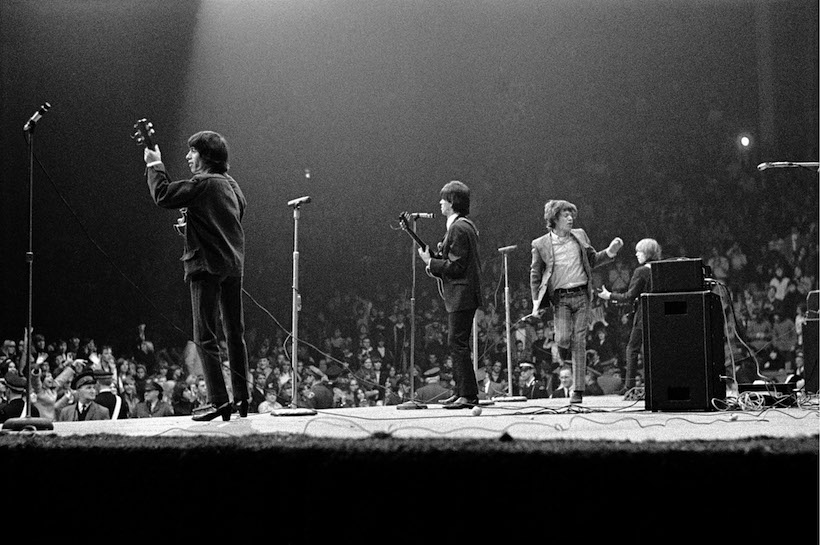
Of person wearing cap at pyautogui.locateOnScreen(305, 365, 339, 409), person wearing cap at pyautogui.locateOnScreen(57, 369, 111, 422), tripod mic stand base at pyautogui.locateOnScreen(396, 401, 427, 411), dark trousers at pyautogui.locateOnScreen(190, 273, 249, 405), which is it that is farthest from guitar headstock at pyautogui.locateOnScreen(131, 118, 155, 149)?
person wearing cap at pyautogui.locateOnScreen(305, 365, 339, 409)

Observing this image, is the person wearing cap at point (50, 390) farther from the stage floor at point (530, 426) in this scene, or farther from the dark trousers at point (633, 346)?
the dark trousers at point (633, 346)

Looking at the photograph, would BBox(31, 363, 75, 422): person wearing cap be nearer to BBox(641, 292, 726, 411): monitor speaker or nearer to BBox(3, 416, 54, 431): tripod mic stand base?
BBox(3, 416, 54, 431): tripod mic stand base

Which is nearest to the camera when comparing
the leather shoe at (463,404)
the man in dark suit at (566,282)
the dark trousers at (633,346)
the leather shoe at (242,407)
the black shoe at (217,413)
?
the black shoe at (217,413)

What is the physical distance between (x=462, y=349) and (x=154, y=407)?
13.6 ft

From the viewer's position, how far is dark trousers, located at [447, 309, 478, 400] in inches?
175

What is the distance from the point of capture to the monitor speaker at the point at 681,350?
13.8 ft

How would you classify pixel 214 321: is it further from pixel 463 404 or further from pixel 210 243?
pixel 463 404

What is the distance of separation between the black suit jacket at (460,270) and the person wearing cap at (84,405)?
2890 millimetres

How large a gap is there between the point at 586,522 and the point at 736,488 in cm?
35

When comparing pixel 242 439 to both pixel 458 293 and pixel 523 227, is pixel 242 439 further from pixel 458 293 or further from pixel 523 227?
pixel 523 227

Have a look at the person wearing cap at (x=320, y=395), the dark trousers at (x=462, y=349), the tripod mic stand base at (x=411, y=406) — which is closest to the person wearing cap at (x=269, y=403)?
the person wearing cap at (x=320, y=395)

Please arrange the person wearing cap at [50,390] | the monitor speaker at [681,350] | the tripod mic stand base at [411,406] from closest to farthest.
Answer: the monitor speaker at [681,350] < the tripod mic stand base at [411,406] < the person wearing cap at [50,390]

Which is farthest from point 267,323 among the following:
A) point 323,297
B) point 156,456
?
point 156,456

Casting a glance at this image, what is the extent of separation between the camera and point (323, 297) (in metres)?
11.0
